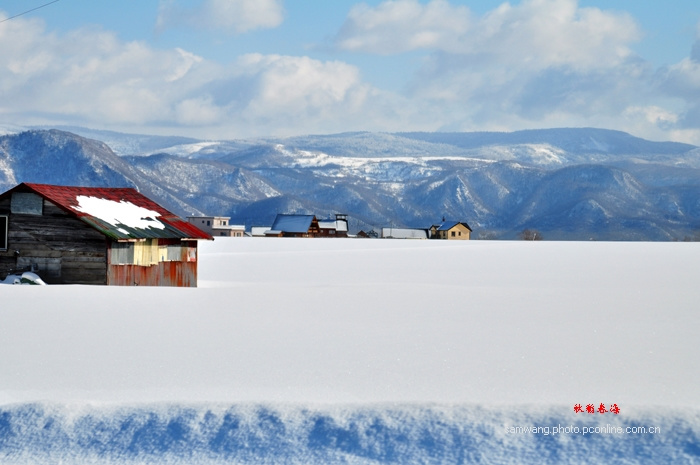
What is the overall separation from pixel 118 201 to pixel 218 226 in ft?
506

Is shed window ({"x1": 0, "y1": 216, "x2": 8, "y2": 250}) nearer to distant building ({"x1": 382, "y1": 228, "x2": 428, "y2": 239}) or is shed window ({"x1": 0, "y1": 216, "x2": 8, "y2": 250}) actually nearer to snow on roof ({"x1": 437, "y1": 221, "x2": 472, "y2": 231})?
distant building ({"x1": 382, "y1": 228, "x2": 428, "y2": 239})

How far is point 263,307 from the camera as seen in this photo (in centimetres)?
2384

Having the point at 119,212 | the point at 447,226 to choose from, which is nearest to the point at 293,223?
the point at 447,226

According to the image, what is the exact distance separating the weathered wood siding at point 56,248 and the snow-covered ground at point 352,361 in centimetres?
180

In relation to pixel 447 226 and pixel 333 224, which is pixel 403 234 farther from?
pixel 333 224

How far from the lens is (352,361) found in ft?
47.8

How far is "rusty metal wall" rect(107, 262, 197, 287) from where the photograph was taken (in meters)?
29.6

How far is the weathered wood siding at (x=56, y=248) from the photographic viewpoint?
29.1 metres

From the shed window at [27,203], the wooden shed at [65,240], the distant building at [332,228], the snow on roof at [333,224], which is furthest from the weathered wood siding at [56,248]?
the snow on roof at [333,224]

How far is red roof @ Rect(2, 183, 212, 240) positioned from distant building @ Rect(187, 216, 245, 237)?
14617cm

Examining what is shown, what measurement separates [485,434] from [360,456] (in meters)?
1.63

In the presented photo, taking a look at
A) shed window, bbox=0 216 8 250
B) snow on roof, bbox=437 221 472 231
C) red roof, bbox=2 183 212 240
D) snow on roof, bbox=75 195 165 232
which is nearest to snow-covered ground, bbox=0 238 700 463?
red roof, bbox=2 183 212 240

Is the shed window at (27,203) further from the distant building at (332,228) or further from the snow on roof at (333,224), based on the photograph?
the snow on roof at (333,224)

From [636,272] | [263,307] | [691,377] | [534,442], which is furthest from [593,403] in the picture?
[636,272]
